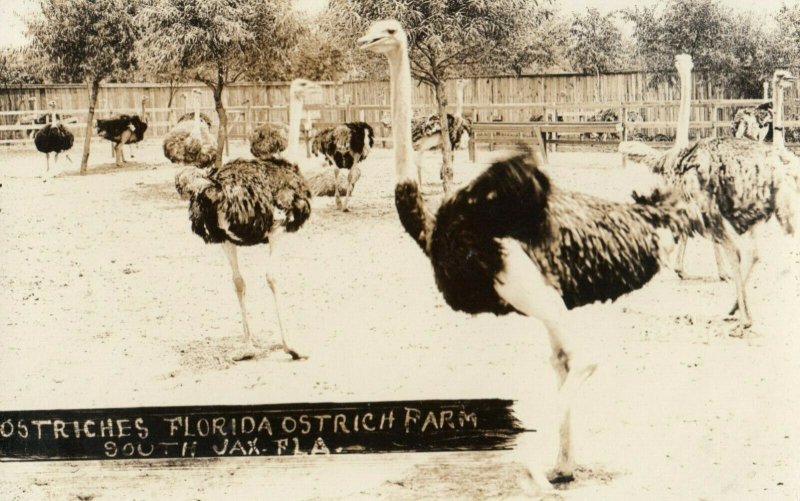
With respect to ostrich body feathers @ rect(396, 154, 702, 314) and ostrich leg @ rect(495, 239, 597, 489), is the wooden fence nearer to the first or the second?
ostrich body feathers @ rect(396, 154, 702, 314)

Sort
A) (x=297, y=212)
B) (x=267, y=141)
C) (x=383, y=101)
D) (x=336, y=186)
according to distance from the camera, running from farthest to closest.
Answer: (x=336, y=186), (x=383, y=101), (x=267, y=141), (x=297, y=212)

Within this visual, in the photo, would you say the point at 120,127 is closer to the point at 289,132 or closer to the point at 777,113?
the point at 289,132

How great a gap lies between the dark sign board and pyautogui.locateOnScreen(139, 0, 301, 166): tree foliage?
126 centimetres

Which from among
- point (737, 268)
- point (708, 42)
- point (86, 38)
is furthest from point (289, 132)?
point (737, 268)

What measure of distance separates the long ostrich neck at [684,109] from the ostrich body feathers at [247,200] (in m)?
1.34

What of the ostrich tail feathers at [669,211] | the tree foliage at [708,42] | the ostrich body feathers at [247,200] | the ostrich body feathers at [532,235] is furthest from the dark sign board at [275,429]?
the tree foliage at [708,42]

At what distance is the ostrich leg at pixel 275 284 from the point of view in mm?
3489

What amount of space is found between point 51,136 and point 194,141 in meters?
0.58

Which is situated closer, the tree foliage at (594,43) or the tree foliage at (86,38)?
the tree foliage at (594,43)

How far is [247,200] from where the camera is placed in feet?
11.3

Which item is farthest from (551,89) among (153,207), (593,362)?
(153,207)

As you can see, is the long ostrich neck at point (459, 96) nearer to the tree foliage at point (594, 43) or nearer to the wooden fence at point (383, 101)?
the wooden fence at point (383, 101)

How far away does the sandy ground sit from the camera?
11.0 ft

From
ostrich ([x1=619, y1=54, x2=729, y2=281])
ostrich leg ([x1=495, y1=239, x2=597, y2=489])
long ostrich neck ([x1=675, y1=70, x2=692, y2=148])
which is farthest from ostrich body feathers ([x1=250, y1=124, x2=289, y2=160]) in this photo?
long ostrich neck ([x1=675, y1=70, x2=692, y2=148])
